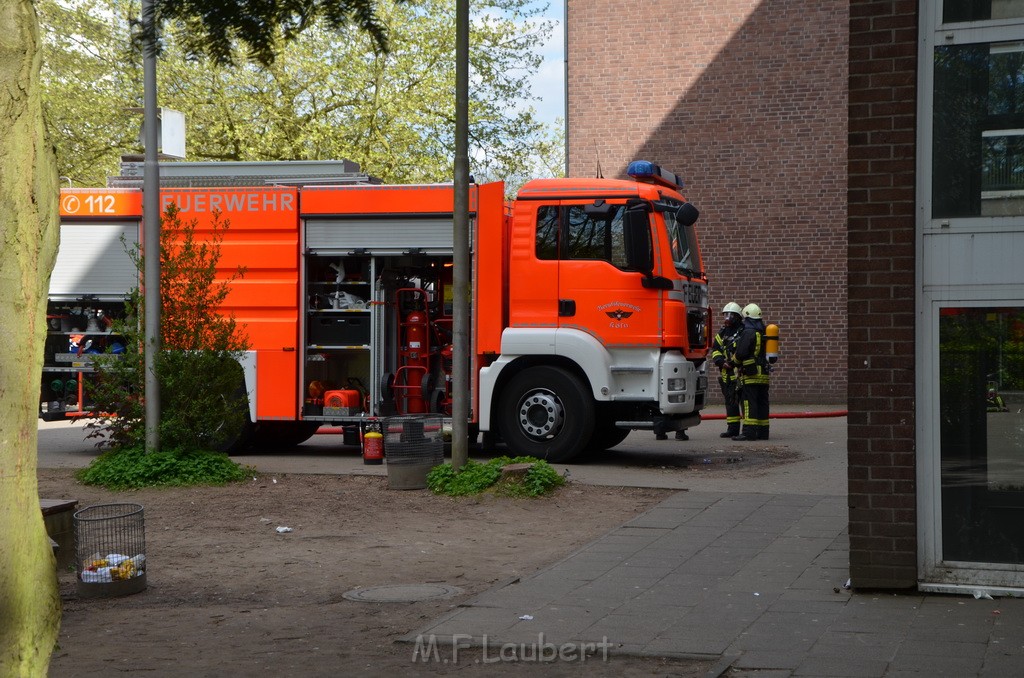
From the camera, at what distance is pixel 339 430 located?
18.5 metres

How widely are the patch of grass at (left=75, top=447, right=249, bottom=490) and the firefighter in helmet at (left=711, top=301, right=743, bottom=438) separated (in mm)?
7153

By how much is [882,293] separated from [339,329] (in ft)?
28.6

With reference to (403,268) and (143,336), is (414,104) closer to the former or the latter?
(403,268)

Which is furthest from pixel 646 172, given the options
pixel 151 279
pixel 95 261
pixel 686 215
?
pixel 95 261

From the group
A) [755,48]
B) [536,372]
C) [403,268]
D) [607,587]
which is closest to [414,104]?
[755,48]

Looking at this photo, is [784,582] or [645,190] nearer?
[784,582]

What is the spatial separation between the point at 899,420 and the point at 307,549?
178 inches

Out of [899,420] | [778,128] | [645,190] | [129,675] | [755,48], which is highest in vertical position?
[755,48]

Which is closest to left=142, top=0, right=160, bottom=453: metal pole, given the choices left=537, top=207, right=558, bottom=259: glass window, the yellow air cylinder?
left=537, top=207, right=558, bottom=259: glass window

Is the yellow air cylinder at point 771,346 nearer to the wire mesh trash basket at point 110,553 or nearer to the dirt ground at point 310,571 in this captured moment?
the dirt ground at point 310,571

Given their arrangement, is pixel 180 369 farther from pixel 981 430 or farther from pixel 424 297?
pixel 981 430

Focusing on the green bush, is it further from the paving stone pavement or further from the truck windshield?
the truck windshield

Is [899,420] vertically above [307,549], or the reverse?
[899,420]

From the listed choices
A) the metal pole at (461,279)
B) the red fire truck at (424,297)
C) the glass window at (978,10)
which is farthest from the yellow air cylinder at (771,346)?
the glass window at (978,10)
